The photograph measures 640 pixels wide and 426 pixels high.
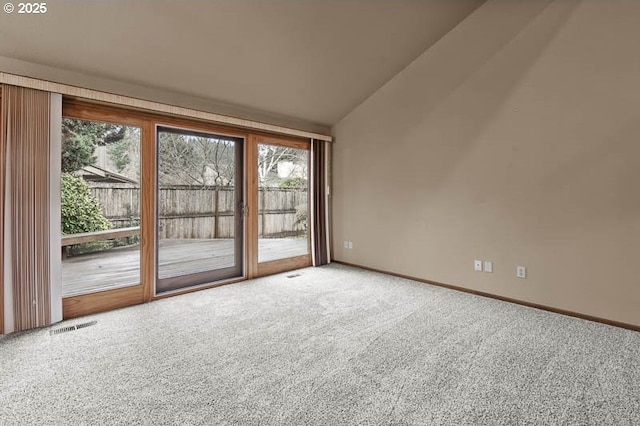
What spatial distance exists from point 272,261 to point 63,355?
257 cm

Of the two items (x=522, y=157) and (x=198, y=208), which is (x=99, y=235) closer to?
(x=198, y=208)

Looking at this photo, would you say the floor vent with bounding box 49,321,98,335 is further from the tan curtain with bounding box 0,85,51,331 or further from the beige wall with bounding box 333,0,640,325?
the beige wall with bounding box 333,0,640,325

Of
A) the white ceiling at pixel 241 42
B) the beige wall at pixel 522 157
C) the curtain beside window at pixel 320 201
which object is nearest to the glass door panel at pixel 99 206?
the white ceiling at pixel 241 42

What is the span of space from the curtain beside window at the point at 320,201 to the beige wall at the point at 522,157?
87cm

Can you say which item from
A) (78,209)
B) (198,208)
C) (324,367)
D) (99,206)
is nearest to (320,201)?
(198,208)

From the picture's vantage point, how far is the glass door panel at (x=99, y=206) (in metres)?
2.89

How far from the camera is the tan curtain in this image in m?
2.50

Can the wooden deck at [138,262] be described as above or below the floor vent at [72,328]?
above

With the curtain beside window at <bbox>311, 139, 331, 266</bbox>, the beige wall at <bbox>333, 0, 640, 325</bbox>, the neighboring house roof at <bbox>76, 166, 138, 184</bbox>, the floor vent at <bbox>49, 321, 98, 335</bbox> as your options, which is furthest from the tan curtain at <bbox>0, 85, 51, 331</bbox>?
the beige wall at <bbox>333, 0, 640, 325</bbox>

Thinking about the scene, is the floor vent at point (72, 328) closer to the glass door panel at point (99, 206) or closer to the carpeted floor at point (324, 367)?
the carpeted floor at point (324, 367)

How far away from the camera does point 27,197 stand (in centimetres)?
257

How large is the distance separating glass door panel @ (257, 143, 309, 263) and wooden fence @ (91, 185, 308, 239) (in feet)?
0.05

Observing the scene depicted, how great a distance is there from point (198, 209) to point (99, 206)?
3.28 ft

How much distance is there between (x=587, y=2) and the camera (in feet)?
9.21
